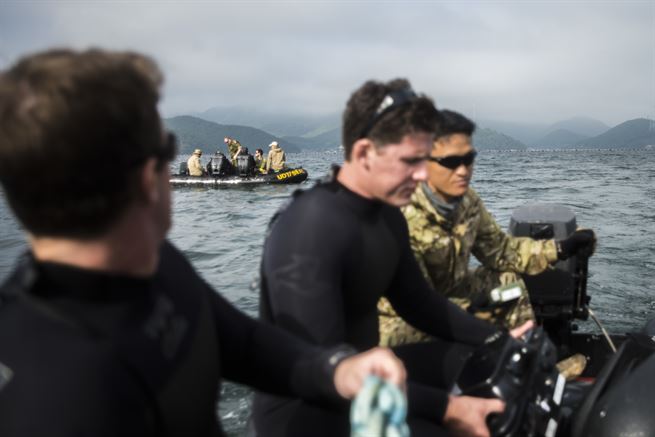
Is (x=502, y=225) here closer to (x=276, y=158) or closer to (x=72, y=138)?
(x=72, y=138)

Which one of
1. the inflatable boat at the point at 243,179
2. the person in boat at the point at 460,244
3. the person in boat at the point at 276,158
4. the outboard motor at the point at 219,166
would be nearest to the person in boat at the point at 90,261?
the person in boat at the point at 460,244

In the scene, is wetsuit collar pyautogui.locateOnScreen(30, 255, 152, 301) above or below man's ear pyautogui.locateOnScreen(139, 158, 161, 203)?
below

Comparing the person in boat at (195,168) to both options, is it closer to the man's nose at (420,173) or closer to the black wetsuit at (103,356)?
the man's nose at (420,173)

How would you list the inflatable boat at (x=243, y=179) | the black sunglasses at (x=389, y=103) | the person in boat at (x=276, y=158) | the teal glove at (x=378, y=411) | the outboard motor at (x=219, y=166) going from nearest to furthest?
the teal glove at (x=378, y=411) → the black sunglasses at (x=389, y=103) → the inflatable boat at (x=243, y=179) → the outboard motor at (x=219, y=166) → the person in boat at (x=276, y=158)

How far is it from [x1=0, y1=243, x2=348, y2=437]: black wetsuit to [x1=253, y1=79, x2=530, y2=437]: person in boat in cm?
62

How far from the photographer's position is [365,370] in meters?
1.50

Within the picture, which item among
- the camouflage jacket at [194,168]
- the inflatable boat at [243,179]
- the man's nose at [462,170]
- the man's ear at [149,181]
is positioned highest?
the man's ear at [149,181]

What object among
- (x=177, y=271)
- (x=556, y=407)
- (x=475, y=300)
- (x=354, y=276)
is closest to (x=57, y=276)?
(x=177, y=271)

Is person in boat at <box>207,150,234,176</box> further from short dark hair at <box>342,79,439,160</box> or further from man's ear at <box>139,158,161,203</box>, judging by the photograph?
man's ear at <box>139,158,161,203</box>

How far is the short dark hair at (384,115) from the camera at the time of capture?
2293 mm

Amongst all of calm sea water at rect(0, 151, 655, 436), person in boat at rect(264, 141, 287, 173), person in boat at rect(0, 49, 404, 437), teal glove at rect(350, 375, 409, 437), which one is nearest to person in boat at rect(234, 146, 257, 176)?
calm sea water at rect(0, 151, 655, 436)

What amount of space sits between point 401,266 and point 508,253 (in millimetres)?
1373

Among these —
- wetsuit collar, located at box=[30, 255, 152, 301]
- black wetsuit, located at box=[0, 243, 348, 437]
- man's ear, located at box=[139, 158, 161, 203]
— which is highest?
man's ear, located at box=[139, 158, 161, 203]

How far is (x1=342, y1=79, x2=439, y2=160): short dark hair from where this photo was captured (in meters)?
2.29
